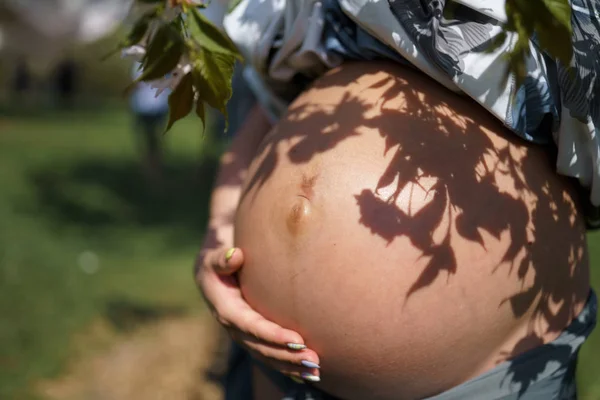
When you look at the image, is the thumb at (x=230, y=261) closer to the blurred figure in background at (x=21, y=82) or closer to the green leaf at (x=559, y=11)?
the green leaf at (x=559, y=11)

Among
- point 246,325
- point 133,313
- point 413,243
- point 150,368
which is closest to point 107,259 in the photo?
point 133,313

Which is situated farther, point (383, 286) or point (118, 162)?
point (118, 162)

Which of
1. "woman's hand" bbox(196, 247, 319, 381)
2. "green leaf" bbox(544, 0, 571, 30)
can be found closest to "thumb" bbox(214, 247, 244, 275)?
"woman's hand" bbox(196, 247, 319, 381)

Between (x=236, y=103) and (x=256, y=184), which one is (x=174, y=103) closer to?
(x=256, y=184)

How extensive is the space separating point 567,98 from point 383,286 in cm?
40

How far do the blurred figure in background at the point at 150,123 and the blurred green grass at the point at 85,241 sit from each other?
0.18 m

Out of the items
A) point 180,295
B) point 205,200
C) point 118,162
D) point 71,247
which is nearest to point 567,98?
point 180,295

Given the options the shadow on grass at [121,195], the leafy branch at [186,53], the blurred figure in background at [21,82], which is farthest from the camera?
the blurred figure in background at [21,82]

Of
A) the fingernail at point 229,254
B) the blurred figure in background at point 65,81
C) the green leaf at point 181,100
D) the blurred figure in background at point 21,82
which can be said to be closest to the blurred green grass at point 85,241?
the fingernail at point 229,254

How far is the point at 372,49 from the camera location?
4.25ft

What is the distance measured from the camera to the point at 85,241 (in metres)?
5.08

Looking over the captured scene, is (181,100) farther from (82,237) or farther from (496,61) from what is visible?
(82,237)

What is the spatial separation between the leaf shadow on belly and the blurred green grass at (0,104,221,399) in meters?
2.10

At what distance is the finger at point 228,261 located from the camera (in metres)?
1.31
